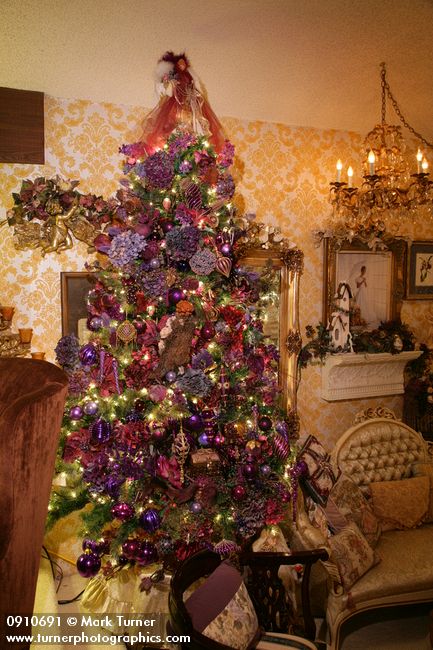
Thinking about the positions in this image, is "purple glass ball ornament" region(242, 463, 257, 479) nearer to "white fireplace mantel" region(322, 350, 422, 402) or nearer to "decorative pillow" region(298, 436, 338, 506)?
"decorative pillow" region(298, 436, 338, 506)

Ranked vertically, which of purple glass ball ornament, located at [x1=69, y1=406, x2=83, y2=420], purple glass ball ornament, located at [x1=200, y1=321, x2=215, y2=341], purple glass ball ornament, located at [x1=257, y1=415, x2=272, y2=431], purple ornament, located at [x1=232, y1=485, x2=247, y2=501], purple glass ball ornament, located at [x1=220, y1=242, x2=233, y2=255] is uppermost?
purple glass ball ornament, located at [x1=220, y1=242, x2=233, y2=255]

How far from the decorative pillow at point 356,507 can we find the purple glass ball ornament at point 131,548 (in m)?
1.67

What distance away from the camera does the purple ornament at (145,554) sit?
2.63 metres

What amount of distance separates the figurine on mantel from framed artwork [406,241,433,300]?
3.10ft

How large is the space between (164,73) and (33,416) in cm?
267

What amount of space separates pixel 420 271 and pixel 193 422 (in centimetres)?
355

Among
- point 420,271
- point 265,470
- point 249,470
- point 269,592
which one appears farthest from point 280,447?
point 420,271

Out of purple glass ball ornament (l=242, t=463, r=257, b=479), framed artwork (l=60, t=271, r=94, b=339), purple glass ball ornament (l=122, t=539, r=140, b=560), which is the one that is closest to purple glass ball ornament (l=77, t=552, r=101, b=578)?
purple glass ball ornament (l=122, t=539, r=140, b=560)

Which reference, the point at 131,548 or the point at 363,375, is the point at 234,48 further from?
the point at 363,375

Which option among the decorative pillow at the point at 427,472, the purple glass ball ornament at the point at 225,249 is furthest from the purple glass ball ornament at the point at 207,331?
the decorative pillow at the point at 427,472

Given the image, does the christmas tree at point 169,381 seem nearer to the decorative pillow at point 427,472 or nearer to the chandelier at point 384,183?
the chandelier at point 384,183

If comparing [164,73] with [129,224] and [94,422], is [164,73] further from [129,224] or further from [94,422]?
[94,422]

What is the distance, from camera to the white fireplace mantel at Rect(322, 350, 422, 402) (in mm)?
4465

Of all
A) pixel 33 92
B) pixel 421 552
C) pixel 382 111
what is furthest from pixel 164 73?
pixel 421 552
